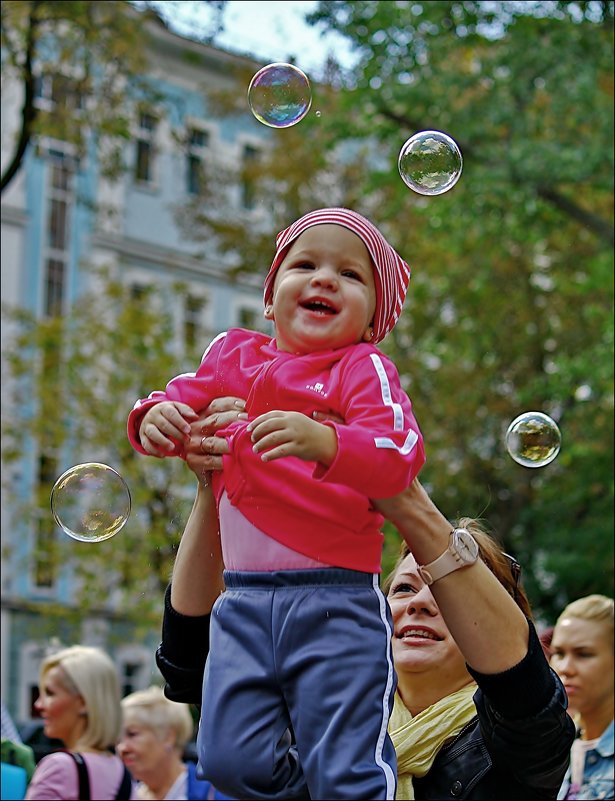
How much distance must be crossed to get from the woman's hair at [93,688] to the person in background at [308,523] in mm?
Answer: 3921

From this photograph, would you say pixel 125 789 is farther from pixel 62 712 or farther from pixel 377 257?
pixel 377 257

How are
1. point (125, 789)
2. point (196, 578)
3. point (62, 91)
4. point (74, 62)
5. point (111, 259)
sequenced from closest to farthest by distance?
point (196, 578) → point (125, 789) → point (74, 62) → point (62, 91) → point (111, 259)

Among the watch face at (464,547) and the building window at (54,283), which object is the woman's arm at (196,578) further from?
the building window at (54,283)

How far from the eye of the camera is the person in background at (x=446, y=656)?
2512 millimetres

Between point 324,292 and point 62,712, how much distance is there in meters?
4.30

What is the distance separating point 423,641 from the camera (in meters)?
3.26

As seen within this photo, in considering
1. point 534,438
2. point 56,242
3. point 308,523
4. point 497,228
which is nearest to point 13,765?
point 534,438

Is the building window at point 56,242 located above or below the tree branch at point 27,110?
above

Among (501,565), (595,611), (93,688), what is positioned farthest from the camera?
(93,688)

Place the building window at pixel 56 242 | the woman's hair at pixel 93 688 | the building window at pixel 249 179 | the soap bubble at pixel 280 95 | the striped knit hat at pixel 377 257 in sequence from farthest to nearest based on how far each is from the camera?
the building window at pixel 56 242
the building window at pixel 249 179
the woman's hair at pixel 93 688
the soap bubble at pixel 280 95
the striped knit hat at pixel 377 257

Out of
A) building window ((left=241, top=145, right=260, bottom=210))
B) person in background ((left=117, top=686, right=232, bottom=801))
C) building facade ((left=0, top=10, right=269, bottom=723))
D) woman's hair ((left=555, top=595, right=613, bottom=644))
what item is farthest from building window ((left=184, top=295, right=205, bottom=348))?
woman's hair ((left=555, top=595, right=613, bottom=644))

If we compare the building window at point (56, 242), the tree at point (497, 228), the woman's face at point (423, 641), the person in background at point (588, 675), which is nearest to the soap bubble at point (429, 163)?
the woman's face at point (423, 641)

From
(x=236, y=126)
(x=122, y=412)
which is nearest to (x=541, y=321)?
(x=122, y=412)

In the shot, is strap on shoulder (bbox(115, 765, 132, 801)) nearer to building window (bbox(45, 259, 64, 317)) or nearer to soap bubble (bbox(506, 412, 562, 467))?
soap bubble (bbox(506, 412, 562, 467))
